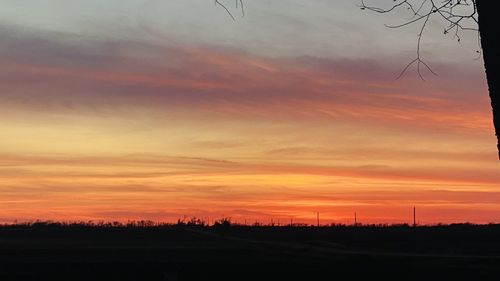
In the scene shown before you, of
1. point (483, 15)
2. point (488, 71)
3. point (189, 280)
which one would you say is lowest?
point (189, 280)

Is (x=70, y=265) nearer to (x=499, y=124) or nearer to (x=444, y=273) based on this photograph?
(x=444, y=273)

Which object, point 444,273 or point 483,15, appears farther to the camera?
point 444,273

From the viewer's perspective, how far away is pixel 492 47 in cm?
661

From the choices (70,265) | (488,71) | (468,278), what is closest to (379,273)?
(468,278)

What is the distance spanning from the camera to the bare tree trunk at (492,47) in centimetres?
656

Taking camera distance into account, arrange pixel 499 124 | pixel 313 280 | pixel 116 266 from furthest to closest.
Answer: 1. pixel 116 266
2. pixel 313 280
3. pixel 499 124

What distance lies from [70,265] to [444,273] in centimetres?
431

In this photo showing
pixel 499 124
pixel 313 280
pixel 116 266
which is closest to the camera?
pixel 499 124

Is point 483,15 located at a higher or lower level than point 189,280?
higher

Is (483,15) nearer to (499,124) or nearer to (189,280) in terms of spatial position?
(499,124)

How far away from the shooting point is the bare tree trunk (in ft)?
21.5

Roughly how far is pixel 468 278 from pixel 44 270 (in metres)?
4.76

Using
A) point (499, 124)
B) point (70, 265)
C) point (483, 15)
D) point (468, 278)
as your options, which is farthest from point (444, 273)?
point (70, 265)

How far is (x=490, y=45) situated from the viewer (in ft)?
21.7
